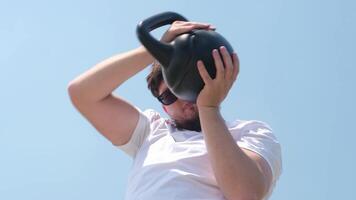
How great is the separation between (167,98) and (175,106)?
0.07m

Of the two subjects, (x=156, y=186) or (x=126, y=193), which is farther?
(x=126, y=193)

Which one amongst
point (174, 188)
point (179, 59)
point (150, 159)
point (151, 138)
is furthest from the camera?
point (151, 138)

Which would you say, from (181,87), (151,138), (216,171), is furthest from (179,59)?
(151,138)

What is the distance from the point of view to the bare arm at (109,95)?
10.9ft

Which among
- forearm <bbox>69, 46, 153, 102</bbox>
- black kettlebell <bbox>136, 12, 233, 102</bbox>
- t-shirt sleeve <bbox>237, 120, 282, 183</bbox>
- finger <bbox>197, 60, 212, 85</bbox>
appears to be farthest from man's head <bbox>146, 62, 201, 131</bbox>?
finger <bbox>197, 60, 212, 85</bbox>

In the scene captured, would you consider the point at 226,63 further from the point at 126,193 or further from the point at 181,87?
the point at 126,193

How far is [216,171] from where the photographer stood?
2850 millimetres

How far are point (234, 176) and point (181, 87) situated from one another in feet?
1.55

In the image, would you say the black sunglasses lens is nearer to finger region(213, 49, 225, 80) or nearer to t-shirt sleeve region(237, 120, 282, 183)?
t-shirt sleeve region(237, 120, 282, 183)

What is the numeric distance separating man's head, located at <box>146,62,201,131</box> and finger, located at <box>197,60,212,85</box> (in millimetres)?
522

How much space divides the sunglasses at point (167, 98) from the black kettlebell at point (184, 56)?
0.40 meters

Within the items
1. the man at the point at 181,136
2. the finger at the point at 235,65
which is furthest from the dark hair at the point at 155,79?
the finger at the point at 235,65

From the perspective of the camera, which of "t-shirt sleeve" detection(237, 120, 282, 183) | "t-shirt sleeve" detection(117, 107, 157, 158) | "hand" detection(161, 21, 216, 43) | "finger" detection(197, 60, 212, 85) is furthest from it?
"t-shirt sleeve" detection(117, 107, 157, 158)

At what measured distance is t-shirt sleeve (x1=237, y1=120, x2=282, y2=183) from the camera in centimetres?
311
